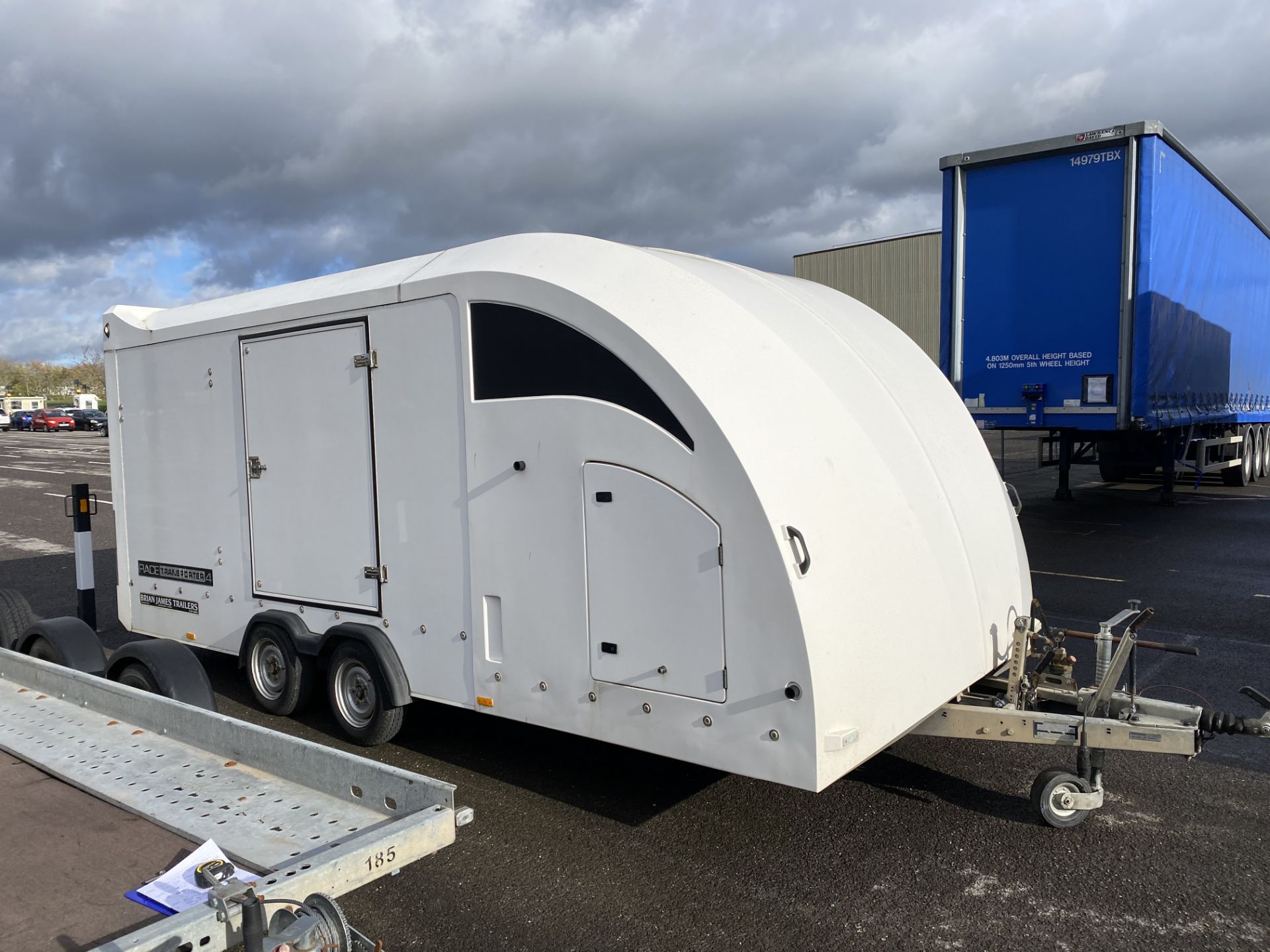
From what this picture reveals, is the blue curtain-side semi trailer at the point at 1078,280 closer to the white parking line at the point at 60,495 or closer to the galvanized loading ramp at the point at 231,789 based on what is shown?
the galvanized loading ramp at the point at 231,789

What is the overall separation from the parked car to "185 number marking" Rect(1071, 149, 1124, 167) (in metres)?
56.6

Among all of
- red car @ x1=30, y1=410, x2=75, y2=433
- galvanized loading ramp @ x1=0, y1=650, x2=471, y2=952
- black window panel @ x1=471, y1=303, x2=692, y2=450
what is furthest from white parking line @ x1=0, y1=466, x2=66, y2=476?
red car @ x1=30, y1=410, x2=75, y2=433

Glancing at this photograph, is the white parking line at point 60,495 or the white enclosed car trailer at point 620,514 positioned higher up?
the white enclosed car trailer at point 620,514

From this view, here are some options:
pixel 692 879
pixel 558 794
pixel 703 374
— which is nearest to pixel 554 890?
pixel 692 879

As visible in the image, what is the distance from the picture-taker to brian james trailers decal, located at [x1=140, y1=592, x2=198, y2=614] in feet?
21.0

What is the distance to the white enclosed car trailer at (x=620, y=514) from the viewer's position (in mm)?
3762

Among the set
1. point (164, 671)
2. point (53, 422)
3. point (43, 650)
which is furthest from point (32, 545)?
point (53, 422)

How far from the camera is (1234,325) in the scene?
16.9 metres

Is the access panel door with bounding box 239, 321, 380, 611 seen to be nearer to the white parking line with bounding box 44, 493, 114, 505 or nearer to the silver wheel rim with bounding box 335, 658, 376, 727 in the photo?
the silver wheel rim with bounding box 335, 658, 376, 727

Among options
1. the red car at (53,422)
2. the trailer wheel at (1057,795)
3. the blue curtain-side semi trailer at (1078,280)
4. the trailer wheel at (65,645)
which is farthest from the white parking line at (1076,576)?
the red car at (53,422)

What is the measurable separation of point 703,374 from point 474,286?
4.50 ft

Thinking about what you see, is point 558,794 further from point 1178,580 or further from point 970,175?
point 970,175

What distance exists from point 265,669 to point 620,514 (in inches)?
122

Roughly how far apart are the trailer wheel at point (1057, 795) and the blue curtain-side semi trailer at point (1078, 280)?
8977 millimetres
